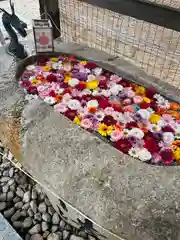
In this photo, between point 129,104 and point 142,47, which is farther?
point 142,47

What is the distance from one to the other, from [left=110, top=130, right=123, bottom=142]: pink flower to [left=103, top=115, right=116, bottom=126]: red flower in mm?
68

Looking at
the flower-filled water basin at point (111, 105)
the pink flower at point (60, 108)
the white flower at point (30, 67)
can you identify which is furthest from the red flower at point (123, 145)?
the white flower at point (30, 67)

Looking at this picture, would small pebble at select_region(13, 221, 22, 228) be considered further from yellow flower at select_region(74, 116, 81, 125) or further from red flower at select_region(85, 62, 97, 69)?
red flower at select_region(85, 62, 97, 69)

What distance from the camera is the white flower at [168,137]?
1350 mm

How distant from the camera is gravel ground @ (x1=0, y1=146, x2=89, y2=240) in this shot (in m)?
1.59

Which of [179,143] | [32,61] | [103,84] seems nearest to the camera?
[179,143]

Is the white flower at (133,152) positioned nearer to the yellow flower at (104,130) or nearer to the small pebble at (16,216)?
the yellow flower at (104,130)

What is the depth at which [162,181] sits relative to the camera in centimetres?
109

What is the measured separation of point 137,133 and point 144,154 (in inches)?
5.2

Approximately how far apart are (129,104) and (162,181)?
57 cm

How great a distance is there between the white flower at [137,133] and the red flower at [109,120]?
108 millimetres

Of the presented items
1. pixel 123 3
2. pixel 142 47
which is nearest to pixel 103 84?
pixel 123 3

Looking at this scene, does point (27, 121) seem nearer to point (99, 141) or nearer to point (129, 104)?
point (99, 141)

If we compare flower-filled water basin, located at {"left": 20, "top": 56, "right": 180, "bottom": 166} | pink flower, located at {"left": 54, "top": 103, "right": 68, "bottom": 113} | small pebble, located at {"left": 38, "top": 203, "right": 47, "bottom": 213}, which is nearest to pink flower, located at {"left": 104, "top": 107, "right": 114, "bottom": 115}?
flower-filled water basin, located at {"left": 20, "top": 56, "right": 180, "bottom": 166}
